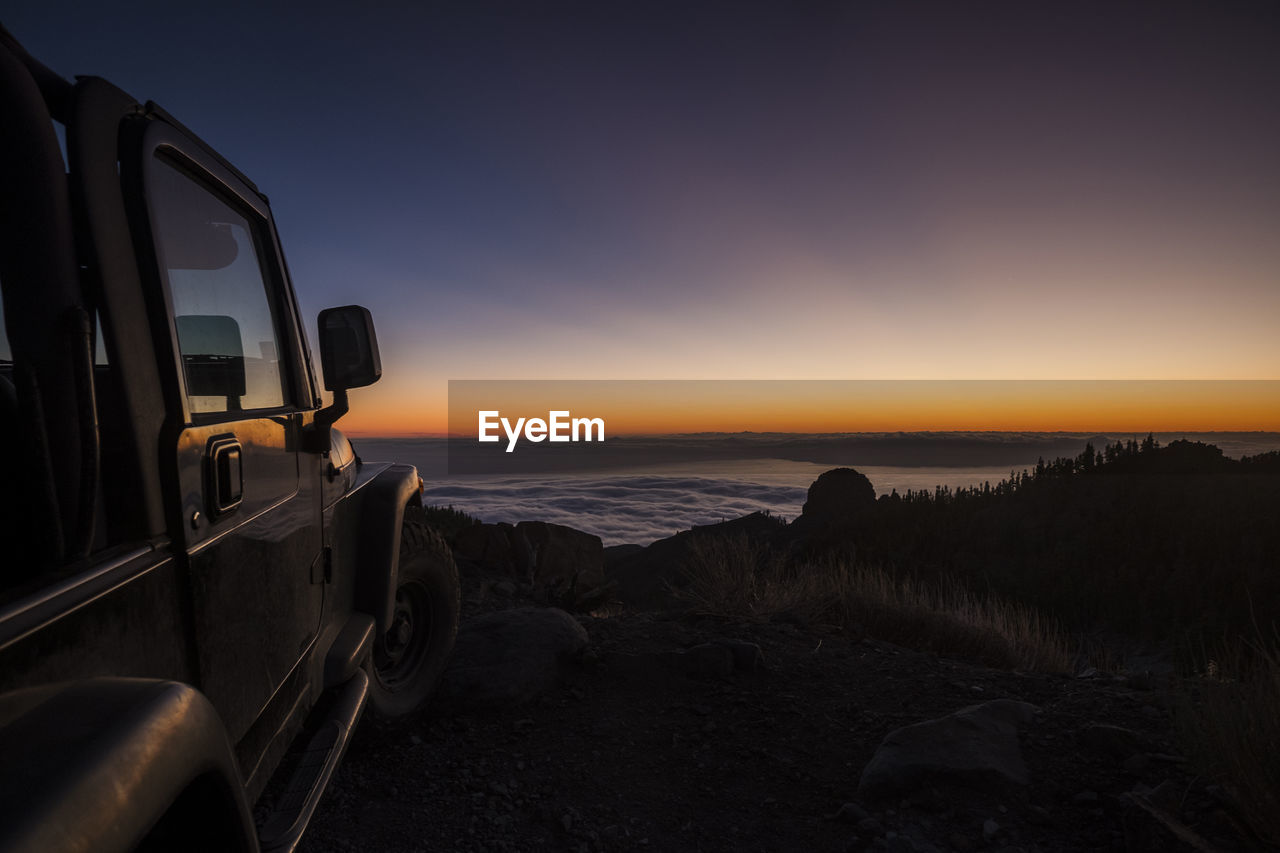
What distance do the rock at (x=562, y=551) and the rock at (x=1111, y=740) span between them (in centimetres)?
612

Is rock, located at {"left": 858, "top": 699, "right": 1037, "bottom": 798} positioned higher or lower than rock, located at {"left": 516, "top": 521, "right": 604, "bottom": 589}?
higher

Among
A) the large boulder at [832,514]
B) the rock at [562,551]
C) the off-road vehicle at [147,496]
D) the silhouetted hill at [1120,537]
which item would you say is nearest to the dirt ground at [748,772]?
the off-road vehicle at [147,496]

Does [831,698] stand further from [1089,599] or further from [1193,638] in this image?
[1089,599]

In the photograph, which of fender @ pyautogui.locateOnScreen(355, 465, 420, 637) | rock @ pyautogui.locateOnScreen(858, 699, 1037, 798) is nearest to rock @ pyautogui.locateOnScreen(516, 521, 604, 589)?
fender @ pyautogui.locateOnScreen(355, 465, 420, 637)

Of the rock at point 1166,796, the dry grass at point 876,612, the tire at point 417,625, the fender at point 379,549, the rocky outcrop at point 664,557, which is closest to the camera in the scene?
the rock at point 1166,796

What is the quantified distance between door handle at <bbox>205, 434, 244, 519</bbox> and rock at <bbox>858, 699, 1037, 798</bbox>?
2.81 meters

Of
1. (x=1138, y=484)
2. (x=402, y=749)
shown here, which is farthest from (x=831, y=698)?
(x=1138, y=484)

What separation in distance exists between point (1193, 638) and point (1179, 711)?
19.3 feet

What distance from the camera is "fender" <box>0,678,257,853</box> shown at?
0.86 m

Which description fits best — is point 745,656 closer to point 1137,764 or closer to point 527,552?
point 1137,764

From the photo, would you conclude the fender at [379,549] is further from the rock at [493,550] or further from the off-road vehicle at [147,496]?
the rock at [493,550]

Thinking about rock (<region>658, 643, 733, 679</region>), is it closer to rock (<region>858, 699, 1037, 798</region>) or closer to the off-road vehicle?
rock (<region>858, 699, 1037, 798</region>)

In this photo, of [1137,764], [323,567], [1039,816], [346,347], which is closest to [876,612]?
[1137,764]

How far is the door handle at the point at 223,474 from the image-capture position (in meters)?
1.66
